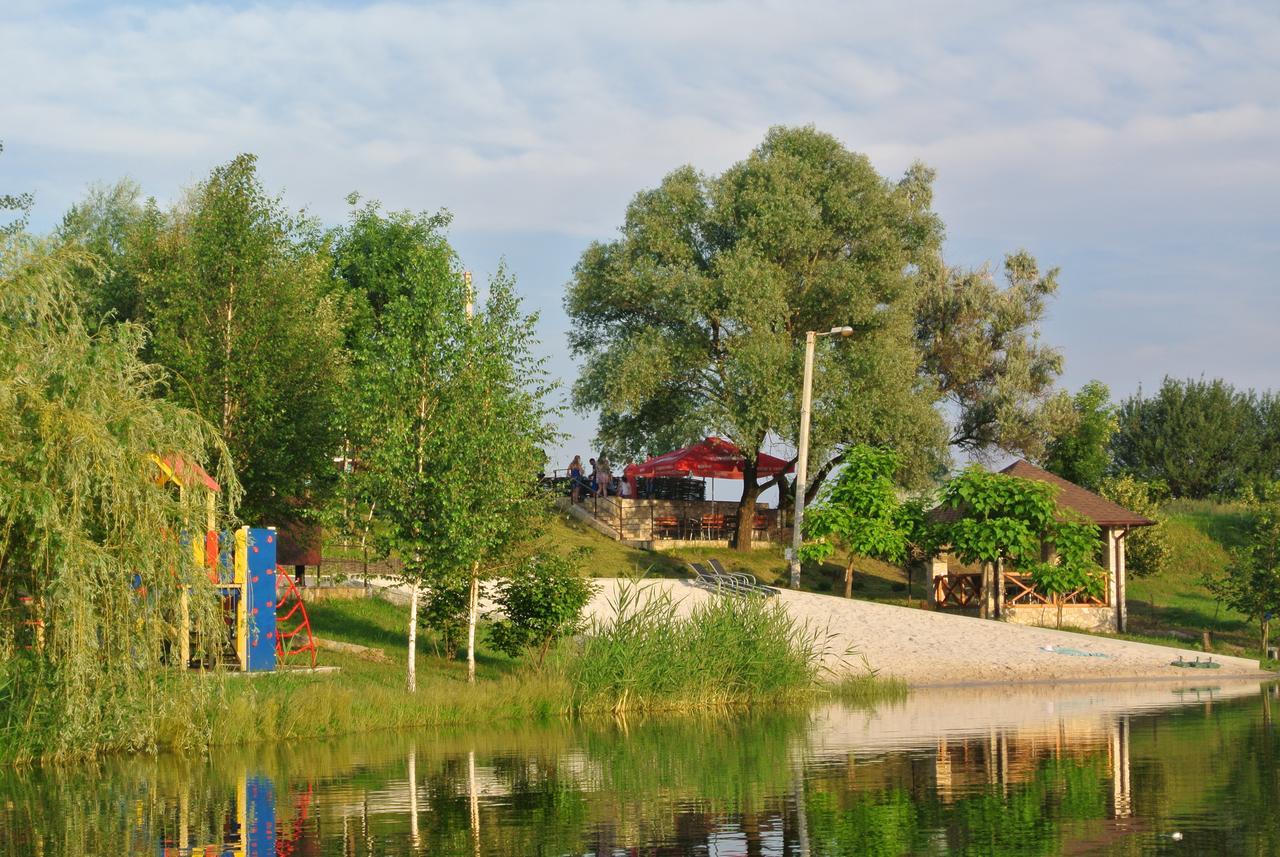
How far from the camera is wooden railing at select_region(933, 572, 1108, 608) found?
135ft

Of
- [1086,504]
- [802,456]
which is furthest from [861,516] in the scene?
[1086,504]

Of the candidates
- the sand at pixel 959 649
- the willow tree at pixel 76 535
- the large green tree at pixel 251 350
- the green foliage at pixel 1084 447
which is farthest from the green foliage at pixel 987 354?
the willow tree at pixel 76 535

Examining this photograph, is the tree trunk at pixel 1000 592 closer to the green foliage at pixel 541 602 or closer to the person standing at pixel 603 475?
the green foliage at pixel 541 602

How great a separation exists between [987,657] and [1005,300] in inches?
1093

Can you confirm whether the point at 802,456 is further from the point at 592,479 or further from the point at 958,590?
the point at 592,479

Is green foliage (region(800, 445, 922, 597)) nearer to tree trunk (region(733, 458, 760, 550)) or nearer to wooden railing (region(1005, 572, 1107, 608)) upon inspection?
wooden railing (region(1005, 572, 1107, 608))

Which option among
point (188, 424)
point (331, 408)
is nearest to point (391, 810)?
point (188, 424)

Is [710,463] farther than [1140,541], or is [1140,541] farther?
[710,463]

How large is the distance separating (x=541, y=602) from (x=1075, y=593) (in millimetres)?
19204

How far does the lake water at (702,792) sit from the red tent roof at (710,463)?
79.9ft

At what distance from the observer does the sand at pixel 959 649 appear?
110ft

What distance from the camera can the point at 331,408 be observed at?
32.1m

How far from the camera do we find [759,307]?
4775cm

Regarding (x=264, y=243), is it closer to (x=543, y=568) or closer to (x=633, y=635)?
(x=543, y=568)
